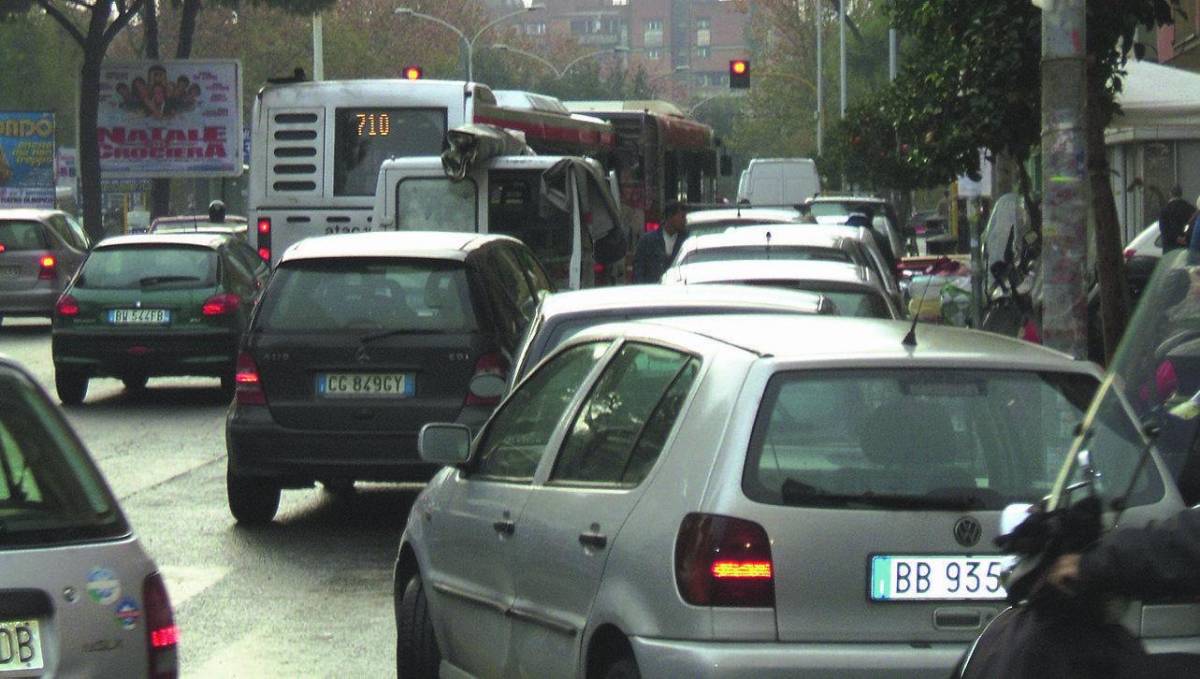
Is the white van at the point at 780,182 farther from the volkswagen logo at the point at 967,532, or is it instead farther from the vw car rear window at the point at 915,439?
the volkswagen logo at the point at 967,532

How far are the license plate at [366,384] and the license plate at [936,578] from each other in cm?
678

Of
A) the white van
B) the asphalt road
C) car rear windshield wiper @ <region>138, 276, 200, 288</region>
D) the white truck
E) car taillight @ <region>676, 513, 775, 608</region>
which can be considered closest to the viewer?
car taillight @ <region>676, 513, 775, 608</region>

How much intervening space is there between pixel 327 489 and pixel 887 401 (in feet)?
28.7

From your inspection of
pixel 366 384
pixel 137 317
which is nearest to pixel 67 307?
pixel 137 317

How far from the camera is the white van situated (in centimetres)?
4831

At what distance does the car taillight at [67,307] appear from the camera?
1938 cm

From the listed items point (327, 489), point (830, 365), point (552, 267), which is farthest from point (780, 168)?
point (830, 365)

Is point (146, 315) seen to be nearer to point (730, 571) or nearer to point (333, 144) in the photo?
point (333, 144)

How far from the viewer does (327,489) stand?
45.0ft

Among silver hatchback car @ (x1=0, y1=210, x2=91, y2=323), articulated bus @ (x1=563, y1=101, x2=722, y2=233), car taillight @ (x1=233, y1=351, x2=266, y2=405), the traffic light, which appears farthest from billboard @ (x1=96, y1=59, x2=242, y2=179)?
car taillight @ (x1=233, y1=351, x2=266, y2=405)

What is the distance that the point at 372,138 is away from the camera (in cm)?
2488

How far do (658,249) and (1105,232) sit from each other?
9.22m

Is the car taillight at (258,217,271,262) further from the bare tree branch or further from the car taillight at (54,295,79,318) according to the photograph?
the bare tree branch

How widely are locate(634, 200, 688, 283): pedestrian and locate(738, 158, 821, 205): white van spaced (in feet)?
85.1
